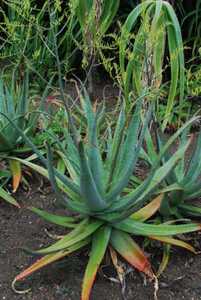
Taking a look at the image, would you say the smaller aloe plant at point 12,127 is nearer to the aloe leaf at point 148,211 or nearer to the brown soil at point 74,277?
the brown soil at point 74,277

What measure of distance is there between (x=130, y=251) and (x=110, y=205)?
8.0 inches

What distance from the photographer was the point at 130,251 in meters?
2.41

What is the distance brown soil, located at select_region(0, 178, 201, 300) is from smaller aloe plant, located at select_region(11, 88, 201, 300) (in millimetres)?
101

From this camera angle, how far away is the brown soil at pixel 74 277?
2434mm

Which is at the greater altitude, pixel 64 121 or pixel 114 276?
pixel 64 121

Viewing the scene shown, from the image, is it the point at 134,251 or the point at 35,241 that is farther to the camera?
the point at 35,241

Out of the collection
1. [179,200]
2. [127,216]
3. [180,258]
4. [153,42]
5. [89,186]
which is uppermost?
[153,42]

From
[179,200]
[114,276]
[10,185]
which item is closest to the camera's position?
[114,276]

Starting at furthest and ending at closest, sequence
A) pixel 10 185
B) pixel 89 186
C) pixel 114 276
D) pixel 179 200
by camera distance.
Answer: pixel 10 185 < pixel 179 200 < pixel 114 276 < pixel 89 186

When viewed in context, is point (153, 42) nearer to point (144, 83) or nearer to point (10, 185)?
point (144, 83)

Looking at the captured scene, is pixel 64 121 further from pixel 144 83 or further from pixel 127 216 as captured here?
pixel 127 216

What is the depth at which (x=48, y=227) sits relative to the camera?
283cm

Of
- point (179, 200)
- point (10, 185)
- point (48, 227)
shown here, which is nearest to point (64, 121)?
point (10, 185)

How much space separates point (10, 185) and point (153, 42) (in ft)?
3.70
